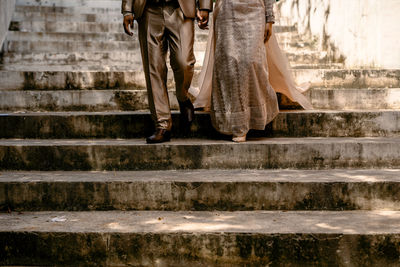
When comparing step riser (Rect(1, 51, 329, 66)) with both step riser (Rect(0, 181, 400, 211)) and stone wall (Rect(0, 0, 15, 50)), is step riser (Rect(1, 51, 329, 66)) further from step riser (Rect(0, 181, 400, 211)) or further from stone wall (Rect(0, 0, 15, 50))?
step riser (Rect(0, 181, 400, 211))

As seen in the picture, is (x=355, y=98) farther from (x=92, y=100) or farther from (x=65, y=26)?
(x=65, y=26)

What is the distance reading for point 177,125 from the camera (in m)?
4.24

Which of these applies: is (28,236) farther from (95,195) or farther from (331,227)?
(331,227)

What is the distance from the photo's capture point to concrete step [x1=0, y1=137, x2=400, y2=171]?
12.1 feet

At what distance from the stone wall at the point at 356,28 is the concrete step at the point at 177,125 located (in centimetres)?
160

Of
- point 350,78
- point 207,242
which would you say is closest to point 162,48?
point 207,242

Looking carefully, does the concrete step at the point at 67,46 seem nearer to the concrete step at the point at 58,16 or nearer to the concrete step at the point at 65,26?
the concrete step at the point at 65,26

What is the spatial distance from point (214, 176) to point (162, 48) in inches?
53.0

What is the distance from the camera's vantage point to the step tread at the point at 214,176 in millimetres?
3289

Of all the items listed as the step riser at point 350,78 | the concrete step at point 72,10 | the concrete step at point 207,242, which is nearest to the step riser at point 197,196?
the concrete step at point 207,242

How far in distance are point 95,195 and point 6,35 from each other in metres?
4.19

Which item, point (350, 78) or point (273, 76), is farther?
point (350, 78)

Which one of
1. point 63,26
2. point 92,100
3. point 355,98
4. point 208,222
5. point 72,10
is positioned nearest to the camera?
point 208,222

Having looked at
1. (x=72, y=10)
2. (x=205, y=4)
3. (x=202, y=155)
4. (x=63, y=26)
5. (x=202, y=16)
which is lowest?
(x=202, y=155)
